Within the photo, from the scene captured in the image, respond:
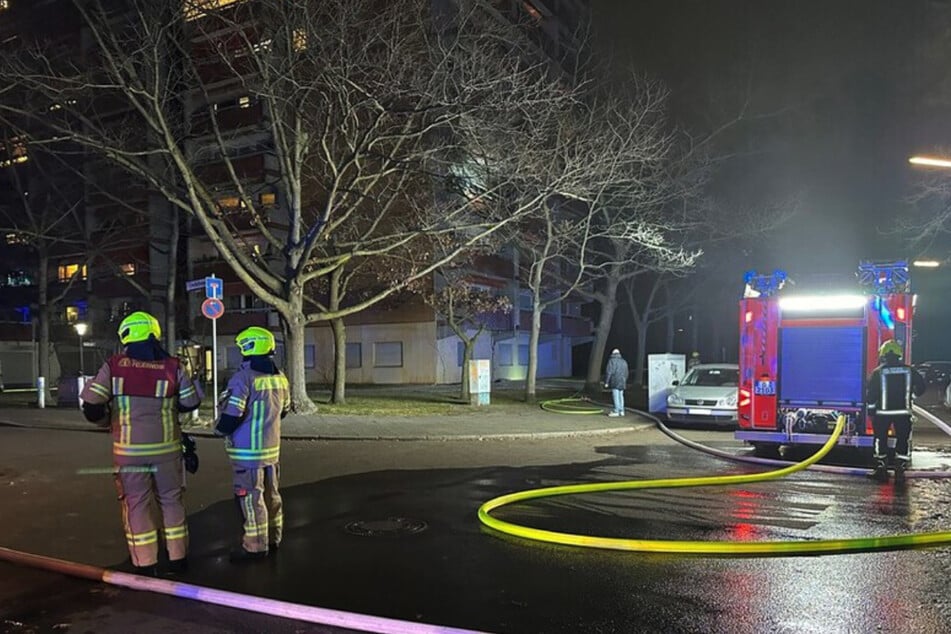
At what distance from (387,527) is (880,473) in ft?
22.5

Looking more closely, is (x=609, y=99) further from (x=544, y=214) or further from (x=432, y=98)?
(x=432, y=98)

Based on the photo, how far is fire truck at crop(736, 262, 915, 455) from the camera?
10.6 meters

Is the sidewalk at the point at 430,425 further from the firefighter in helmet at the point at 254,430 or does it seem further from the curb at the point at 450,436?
the firefighter in helmet at the point at 254,430

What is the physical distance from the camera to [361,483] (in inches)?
360

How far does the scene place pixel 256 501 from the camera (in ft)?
18.4

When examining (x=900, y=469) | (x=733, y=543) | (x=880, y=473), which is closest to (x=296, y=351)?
(x=880, y=473)

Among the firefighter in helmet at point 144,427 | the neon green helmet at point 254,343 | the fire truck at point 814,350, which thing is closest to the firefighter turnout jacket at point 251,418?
the neon green helmet at point 254,343

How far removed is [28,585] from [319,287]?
20874 millimetres

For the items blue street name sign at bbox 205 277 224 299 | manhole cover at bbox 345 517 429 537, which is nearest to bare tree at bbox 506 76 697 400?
blue street name sign at bbox 205 277 224 299

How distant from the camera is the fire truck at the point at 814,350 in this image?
1057 cm

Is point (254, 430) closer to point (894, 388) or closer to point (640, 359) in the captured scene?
point (894, 388)

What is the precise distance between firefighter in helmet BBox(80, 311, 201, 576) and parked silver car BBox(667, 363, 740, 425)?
489 inches

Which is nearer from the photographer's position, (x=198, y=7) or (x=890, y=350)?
(x=890, y=350)

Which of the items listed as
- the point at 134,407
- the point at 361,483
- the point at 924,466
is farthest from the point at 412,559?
the point at 924,466
